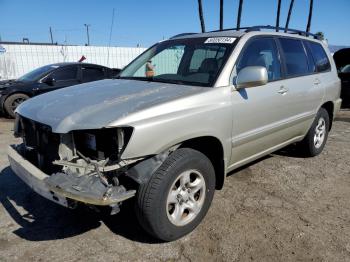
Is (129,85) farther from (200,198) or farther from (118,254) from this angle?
(118,254)

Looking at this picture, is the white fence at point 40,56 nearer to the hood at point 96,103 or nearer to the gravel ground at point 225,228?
the gravel ground at point 225,228

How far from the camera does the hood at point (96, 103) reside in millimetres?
2506

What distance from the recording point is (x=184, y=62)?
3.83m

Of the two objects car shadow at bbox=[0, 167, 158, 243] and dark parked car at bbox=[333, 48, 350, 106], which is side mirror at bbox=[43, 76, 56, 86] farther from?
dark parked car at bbox=[333, 48, 350, 106]

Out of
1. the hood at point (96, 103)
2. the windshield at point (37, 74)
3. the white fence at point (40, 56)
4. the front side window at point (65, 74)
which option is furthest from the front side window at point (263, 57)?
the white fence at point (40, 56)

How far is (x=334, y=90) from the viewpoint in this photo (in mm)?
5117

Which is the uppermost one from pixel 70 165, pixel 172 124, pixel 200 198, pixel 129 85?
pixel 129 85

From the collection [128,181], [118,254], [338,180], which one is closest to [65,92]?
[128,181]

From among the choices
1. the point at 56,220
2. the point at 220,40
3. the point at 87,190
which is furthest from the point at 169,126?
the point at 56,220

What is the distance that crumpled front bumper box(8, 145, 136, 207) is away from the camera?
7.49 feet

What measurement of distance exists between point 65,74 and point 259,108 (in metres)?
6.95

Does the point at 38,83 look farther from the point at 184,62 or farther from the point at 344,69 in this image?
the point at 344,69

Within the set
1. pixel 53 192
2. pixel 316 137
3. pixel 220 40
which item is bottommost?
pixel 316 137

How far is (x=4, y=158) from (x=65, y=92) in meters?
2.57
